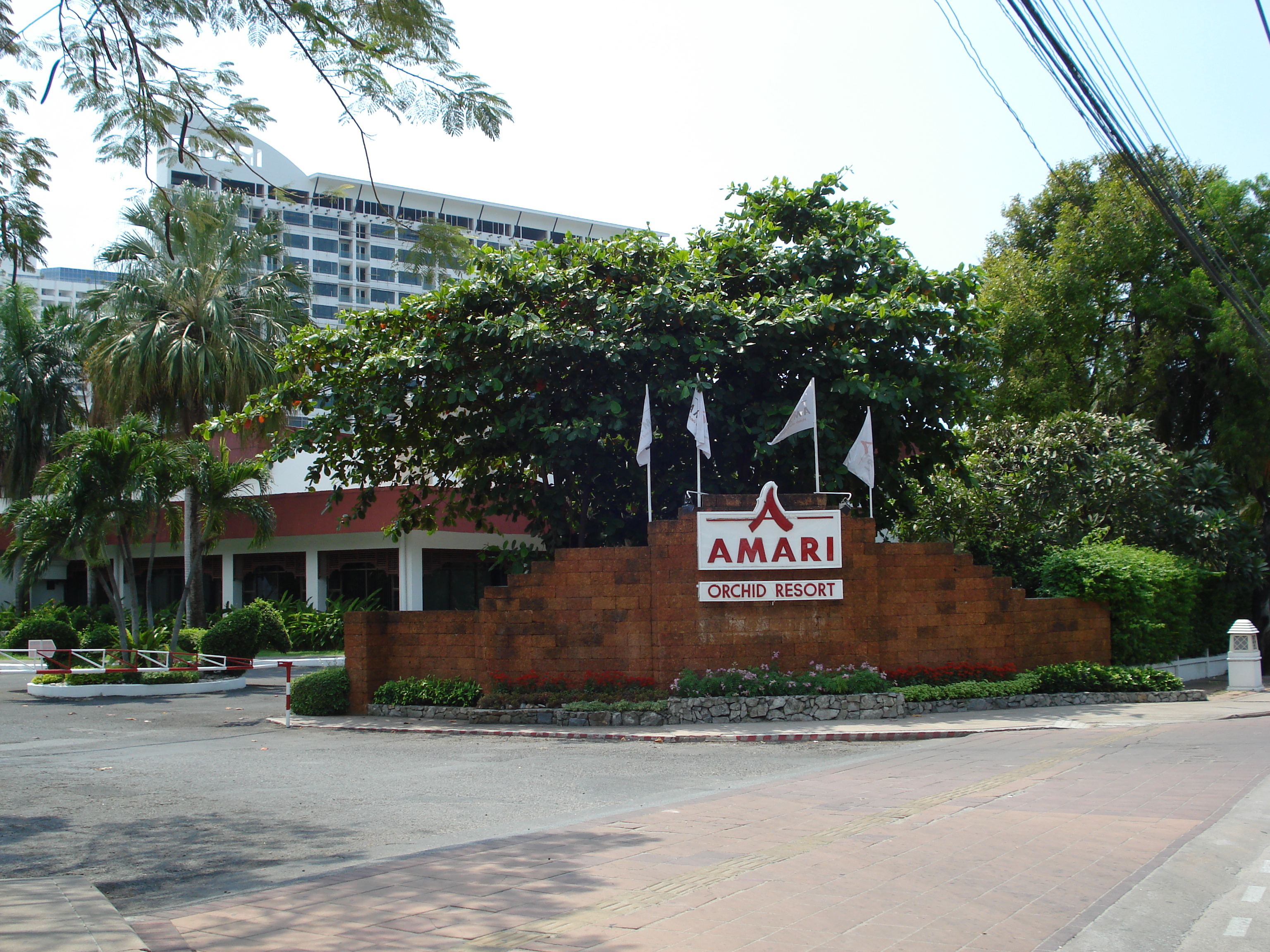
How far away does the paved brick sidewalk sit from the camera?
5926 mm

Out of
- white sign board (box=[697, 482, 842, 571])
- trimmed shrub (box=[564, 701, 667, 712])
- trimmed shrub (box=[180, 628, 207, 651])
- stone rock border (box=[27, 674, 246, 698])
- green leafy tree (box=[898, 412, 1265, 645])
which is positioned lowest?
stone rock border (box=[27, 674, 246, 698])

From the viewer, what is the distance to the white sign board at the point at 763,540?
17.5 metres

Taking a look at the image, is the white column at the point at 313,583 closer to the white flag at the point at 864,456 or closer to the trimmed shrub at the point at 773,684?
the trimmed shrub at the point at 773,684

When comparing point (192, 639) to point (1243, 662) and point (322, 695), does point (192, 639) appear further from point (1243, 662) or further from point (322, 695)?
point (1243, 662)

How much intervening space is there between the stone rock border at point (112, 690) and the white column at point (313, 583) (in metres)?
11.1

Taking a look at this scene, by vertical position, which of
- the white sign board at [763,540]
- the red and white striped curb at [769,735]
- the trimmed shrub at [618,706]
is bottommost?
the red and white striped curb at [769,735]

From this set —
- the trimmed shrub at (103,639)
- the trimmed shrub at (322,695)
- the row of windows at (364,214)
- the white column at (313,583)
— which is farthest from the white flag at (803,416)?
the white column at (313,583)

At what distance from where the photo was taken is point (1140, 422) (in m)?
24.0

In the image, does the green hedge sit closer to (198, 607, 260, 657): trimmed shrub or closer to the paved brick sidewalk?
the paved brick sidewalk

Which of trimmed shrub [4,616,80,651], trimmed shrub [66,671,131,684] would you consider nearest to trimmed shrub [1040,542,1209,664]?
trimmed shrub [66,671,131,684]

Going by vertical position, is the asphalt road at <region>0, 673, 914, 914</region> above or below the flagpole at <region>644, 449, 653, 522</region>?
below

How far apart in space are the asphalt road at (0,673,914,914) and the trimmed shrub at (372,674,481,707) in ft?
5.24

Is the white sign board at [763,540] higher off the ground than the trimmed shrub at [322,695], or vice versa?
the white sign board at [763,540]

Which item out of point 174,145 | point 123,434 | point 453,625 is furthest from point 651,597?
point 123,434
